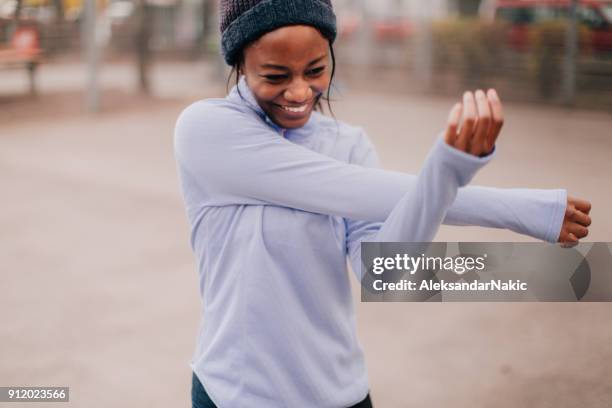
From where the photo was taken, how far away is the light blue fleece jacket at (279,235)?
1.33m

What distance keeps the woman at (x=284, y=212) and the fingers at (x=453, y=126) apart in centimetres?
25

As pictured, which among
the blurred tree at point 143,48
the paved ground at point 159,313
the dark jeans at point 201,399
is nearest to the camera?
the dark jeans at point 201,399

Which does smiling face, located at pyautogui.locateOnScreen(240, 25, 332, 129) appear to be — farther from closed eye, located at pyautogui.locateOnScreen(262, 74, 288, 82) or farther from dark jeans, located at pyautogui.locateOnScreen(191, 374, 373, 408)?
dark jeans, located at pyautogui.locateOnScreen(191, 374, 373, 408)

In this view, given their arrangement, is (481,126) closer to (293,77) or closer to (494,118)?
(494,118)

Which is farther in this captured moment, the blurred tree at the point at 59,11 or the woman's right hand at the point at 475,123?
the blurred tree at the point at 59,11

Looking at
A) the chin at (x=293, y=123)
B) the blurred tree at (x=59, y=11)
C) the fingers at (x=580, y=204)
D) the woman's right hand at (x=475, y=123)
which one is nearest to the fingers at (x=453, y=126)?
the woman's right hand at (x=475, y=123)

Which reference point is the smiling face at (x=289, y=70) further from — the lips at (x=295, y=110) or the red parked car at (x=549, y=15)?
the red parked car at (x=549, y=15)

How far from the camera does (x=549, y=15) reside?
13.0m

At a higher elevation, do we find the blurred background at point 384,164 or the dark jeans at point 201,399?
the dark jeans at point 201,399

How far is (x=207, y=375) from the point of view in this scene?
1.47 m

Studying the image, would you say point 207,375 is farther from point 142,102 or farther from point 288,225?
point 142,102

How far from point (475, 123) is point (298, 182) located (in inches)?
15.7

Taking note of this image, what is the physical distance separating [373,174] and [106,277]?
3.68 metres

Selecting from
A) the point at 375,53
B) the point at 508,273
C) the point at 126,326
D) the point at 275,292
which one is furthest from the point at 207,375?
the point at 375,53
